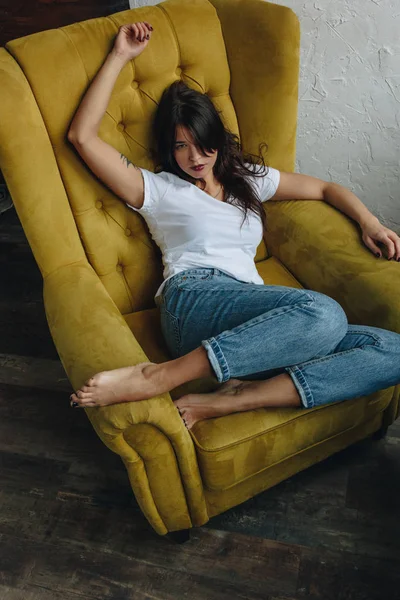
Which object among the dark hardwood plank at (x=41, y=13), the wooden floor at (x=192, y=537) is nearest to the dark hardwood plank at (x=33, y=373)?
the wooden floor at (x=192, y=537)

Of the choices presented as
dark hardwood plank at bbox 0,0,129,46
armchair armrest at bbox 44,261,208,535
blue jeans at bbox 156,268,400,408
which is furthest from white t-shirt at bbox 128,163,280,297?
dark hardwood plank at bbox 0,0,129,46

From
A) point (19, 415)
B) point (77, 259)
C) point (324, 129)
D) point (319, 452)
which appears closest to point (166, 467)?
point (319, 452)

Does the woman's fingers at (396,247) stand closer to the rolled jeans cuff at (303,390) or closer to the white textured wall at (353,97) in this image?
the rolled jeans cuff at (303,390)

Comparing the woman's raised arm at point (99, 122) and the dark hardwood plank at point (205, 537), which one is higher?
the woman's raised arm at point (99, 122)

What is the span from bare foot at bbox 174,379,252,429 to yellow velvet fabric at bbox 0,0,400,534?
0.07 feet

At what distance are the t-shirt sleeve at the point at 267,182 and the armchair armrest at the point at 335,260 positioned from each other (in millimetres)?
68

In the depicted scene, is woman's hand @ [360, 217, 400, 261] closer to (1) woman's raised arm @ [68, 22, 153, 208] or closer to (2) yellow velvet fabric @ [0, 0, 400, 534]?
(2) yellow velvet fabric @ [0, 0, 400, 534]

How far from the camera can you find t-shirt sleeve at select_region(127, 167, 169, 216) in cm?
143

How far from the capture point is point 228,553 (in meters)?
1.40

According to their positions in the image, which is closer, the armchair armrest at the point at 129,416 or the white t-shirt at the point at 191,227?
the armchair armrest at the point at 129,416

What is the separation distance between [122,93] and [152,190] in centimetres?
26

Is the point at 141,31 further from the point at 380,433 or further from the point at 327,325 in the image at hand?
the point at 380,433

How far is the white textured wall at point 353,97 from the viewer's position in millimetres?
1708

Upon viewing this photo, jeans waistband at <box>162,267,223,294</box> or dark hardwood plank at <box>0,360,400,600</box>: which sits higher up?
jeans waistband at <box>162,267,223,294</box>
